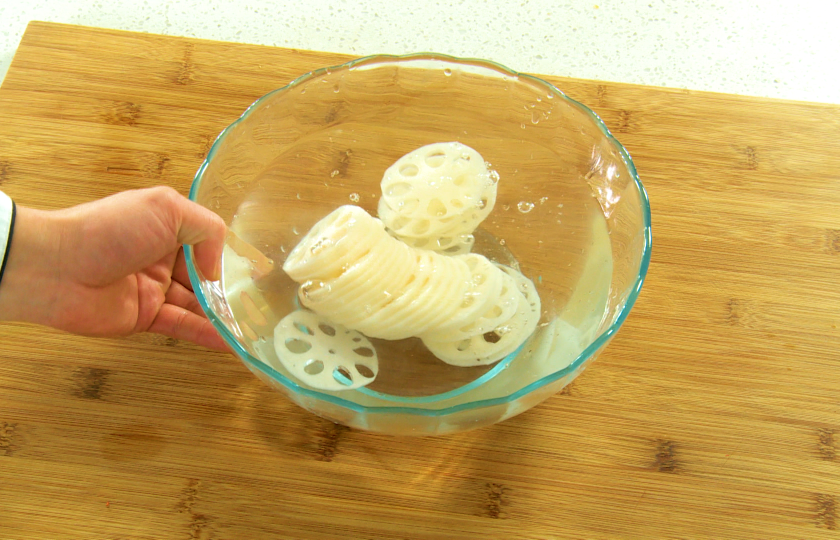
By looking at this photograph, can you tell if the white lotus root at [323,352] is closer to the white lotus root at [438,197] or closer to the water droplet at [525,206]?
the white lotus root at [438,197]

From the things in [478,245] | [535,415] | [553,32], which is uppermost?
[553,32]

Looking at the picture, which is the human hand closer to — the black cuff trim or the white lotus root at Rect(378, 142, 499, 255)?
the black cuff trim

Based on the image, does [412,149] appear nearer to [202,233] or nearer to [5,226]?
[202,233]

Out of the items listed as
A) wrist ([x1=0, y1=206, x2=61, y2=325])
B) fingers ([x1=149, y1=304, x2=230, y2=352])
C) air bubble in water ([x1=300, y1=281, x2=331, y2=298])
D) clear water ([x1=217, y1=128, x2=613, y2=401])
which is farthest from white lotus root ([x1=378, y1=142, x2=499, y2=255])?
wrist ([x1=0, y1=206, x2=61, y2=325])

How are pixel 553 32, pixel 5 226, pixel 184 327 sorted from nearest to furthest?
pixel 5 226
pixel 184 327
pixel 553 32

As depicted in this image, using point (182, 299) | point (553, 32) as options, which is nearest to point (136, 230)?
point (182, 299)

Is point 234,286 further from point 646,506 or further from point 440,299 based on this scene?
point 646,506

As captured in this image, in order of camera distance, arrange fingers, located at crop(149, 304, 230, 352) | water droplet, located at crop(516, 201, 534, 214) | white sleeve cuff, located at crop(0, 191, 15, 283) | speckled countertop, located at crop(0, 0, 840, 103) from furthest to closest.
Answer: speckled countertop, located at crop(0, 0, 840, 103)
water droplet, located at crop(516, 201, 534, 214)
fingers, located at crop(149, 304, 230, 352)
white sleeve cuff, located at crop(0, 191, 15, 283)
